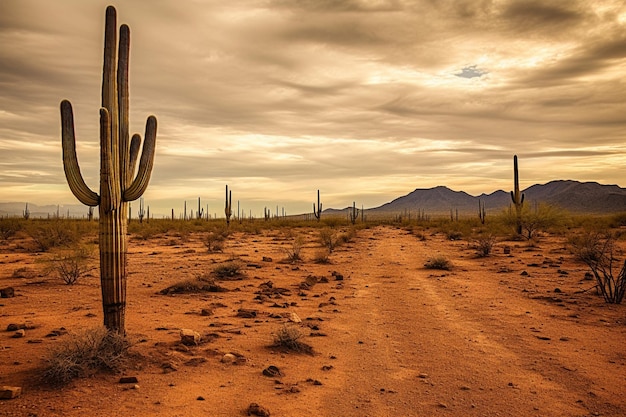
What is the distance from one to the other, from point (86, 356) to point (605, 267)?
16.5 meters

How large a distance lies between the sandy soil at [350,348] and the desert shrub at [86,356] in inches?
6.9

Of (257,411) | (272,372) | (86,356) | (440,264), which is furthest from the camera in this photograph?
(440,264)

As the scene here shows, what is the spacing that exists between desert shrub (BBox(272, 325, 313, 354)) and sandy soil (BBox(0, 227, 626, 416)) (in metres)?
0.18

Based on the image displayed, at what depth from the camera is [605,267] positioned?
Result: 53.9 feet

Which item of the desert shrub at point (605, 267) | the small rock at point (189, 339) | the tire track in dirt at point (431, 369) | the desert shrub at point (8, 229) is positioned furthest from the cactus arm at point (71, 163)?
the desert shrub at point (8, 229)

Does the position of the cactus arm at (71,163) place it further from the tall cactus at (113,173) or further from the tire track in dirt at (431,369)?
the tire track in dirt at (431,369)

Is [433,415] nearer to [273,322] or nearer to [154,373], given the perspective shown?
[154,373]

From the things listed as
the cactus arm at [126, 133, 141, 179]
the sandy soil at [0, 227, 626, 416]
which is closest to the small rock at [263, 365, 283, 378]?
the sandy soil at [0, 227, 626, 416]

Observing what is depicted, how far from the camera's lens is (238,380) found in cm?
666

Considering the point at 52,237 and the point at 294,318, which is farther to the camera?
the point at 52,237

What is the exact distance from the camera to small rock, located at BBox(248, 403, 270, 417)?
5523mm

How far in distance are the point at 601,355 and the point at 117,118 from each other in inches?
353

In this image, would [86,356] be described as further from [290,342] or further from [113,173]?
[290,342]

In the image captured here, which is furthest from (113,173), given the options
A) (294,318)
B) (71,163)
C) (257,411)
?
(294,318)
